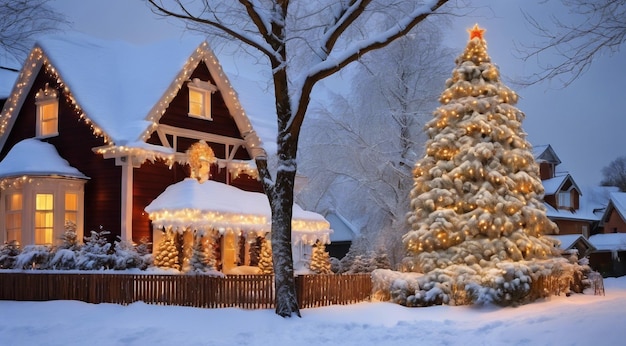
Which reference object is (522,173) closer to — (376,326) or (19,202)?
(376,326)

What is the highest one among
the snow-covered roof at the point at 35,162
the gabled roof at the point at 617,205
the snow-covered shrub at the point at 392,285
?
the snow-covered roof at the point at 35,162

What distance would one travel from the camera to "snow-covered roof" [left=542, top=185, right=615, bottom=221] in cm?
4434

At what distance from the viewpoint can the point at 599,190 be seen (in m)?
64.5

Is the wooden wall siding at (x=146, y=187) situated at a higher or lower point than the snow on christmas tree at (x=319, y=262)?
higher

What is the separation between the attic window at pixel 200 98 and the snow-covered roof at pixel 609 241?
99.4 feet

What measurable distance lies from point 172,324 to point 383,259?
39.1ft

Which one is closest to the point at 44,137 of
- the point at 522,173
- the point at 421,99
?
the point at 421,99

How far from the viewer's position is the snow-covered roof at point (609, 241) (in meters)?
45.9

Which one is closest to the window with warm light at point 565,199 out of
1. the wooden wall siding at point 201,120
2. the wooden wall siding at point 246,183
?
the wooden wall siding at point 246,183

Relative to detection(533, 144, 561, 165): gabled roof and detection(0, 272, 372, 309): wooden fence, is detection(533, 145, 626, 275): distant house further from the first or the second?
detection(0, 272, 372, 309): wooden fence

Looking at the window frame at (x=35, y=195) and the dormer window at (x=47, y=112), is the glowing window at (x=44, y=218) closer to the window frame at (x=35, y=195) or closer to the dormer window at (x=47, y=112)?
the window frame at (x=35, y=195)

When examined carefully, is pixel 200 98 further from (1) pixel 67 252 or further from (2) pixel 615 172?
(2) pixel 615 172

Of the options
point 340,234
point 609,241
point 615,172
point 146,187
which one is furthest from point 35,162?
point 615,172

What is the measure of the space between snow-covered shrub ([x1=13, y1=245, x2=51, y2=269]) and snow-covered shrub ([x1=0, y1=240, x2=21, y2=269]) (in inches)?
19.5
